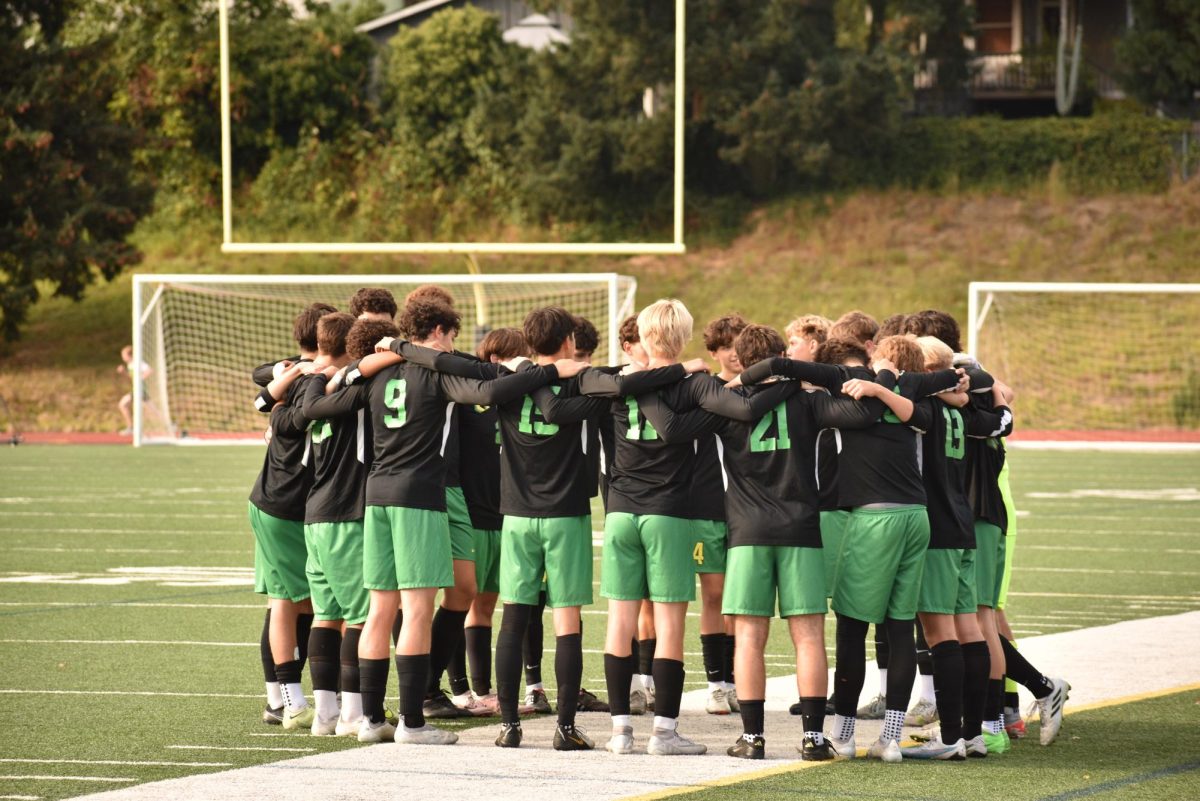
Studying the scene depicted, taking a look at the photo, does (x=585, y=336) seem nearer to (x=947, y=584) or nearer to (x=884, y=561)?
(x=884, y=561)

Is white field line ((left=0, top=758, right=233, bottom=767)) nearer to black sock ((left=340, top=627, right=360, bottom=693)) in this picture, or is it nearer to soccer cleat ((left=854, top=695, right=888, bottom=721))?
black sock ((left=340, top=627, right=360, bottom=693))

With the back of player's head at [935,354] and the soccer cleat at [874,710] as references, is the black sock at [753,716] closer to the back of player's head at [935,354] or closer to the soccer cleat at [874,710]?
the soccer cleat at [874,710]

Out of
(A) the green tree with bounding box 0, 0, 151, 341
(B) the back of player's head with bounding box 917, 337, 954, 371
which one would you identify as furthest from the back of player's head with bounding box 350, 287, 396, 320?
(A) the green tree with bounding box 0, 0, 151, 341

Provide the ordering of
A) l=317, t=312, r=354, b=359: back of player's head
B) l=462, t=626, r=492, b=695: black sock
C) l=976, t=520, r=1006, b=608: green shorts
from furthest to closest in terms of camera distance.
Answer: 1. l=462, t=626, r=492, b=695: black sock
2. l=317, t=312, r=354, b=359: back of player's head
3. l=976, t=520, r=1006, b=608: green shorts

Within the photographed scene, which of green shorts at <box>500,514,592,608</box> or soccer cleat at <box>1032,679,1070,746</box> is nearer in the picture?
green shorts at <box>500,514,592,608</box>

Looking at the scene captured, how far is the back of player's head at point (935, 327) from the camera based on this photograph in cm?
715

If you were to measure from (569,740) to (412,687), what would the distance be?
0.68 metres

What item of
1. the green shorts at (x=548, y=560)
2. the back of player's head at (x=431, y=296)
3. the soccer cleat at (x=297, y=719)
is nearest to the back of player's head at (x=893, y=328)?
the green shorts at (x=548, y=560)

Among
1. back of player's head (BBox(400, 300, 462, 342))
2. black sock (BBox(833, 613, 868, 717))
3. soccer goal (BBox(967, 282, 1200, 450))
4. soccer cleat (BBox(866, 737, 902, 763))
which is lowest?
soccer goal (BBox(967, 282, 1200, 450))

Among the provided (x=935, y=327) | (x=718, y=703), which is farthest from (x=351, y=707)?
(x=935, y=327)

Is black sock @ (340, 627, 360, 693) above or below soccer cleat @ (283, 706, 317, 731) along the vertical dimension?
above

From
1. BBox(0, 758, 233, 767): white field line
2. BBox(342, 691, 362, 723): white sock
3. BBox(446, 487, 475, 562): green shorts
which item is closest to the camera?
BBox(0, 758, 233, 767): white field line

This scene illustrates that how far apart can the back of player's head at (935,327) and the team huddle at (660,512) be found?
0.01 metres

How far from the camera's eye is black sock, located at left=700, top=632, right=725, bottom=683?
25.2ft
